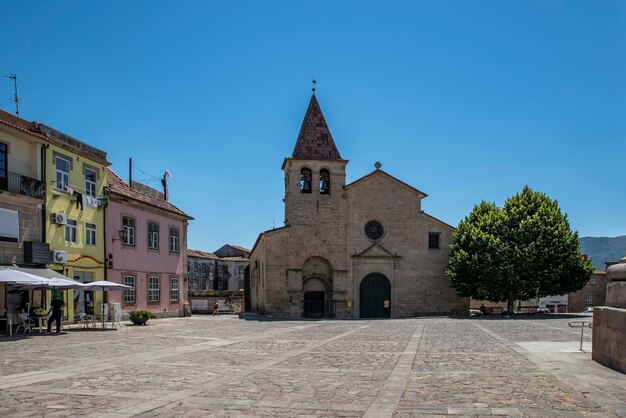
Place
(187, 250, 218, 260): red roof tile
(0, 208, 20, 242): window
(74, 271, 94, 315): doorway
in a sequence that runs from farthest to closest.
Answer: (187, 250, 218, 260): red roof tile, (74, 271, 94, 315): doorway, (0, 208, 20, 242): window

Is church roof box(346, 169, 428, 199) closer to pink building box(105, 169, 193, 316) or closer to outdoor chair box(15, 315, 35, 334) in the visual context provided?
pink building box(105, 169, 193, 316)

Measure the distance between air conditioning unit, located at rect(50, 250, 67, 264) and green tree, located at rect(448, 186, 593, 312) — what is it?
26.1 metres

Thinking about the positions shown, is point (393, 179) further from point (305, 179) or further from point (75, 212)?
point (75, 212)

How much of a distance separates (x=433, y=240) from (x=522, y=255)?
8.27 meters

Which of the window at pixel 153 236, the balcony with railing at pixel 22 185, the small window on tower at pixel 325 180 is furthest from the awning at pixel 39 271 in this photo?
the small window on tower at pixel 325 180

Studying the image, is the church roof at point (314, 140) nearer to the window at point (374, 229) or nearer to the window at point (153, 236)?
the window at point (374, 229)

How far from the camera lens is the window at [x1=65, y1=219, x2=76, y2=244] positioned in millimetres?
25414

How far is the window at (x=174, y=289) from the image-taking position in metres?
35.3

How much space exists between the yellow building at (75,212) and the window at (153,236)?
15.2 feet

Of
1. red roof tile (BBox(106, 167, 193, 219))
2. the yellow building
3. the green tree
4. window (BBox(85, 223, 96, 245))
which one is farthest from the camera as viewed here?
the green tree

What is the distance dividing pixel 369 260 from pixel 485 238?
8759mm

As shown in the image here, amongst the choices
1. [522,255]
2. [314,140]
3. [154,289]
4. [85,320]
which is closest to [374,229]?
[314,140]

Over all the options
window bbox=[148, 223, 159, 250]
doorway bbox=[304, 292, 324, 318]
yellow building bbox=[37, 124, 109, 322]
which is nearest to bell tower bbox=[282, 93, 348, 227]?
doorway bbox=[304, 292, 324, 318]

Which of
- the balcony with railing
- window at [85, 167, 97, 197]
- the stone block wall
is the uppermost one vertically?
window at [85, 167, 97, 197]
